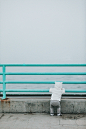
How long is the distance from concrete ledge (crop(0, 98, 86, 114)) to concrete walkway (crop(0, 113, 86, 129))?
5.8 inches

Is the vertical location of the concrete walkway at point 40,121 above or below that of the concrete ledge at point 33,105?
below

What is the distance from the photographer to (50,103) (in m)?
4.49

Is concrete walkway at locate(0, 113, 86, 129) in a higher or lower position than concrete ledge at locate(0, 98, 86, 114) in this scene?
lower

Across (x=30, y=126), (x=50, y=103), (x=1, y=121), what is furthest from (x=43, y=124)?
(x=1, y=121)

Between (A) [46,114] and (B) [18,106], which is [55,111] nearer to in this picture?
(A) [46,114]

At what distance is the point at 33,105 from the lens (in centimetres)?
476

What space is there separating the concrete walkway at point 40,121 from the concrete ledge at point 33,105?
0.15m

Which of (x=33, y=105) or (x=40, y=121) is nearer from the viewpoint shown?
(x=40, y=121)

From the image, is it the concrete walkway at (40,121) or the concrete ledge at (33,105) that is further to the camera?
the concrete ledge at (33,105)

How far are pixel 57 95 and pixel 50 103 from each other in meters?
Answer: 0.30

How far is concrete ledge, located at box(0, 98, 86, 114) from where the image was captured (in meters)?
4.69

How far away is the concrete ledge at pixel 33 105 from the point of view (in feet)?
15.4

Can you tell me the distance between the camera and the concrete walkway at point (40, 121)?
3771 millimetres

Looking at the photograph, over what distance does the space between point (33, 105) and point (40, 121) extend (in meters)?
0.74
